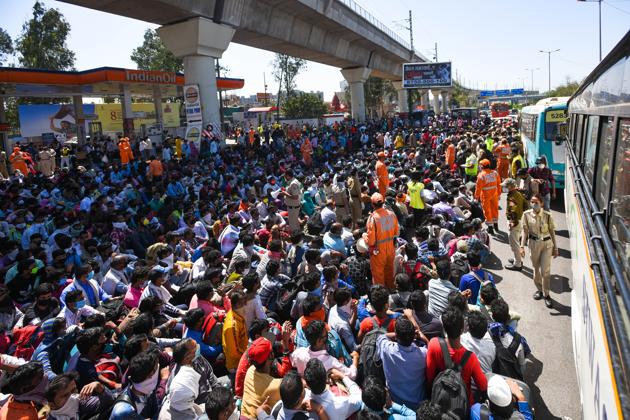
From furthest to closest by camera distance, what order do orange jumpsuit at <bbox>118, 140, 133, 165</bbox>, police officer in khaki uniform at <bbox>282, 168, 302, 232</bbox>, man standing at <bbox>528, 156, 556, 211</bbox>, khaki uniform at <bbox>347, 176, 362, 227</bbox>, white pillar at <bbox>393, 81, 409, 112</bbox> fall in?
white pillar at <bbox>393, 81, 409, 112</bbox>
orange jumpsuit at <bbox>118, 140, 133, 165</bbox>
khaki uniform at <bbox>347, 176, 362, 227</bbox>
police officer in khaki uniform at <bbox>282, 168, 302, 232</bbox>
man standing at <bbox>528, 156, 556, 211</bbox>

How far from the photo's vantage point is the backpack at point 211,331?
4160 millimetres

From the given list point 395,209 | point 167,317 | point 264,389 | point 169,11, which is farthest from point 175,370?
point 169,11

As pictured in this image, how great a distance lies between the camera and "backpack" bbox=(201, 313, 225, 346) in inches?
164

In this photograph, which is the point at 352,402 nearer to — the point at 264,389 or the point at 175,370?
the point at 264,389

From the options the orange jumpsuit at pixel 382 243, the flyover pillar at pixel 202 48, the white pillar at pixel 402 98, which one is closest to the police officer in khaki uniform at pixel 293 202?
the orange jumpsuit at pixel 382 243

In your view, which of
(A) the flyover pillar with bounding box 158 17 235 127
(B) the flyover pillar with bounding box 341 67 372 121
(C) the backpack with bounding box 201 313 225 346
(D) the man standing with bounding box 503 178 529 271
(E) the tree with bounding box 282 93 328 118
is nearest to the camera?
(C) the backpack with bounding box 201 313 225 346

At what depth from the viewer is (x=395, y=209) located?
818cm

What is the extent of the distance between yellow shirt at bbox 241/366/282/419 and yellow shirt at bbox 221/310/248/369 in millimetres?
733

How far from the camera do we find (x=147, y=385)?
3230 mm

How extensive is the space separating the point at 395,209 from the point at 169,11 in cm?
1215

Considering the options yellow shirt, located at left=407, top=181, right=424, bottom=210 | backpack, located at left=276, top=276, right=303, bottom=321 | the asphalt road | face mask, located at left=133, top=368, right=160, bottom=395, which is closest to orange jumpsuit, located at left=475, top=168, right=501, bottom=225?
the asphalt road

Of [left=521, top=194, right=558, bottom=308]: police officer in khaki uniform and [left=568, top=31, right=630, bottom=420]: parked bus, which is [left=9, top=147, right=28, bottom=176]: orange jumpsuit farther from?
[left=568, top=31, right=630, bottom=420]: parked bus

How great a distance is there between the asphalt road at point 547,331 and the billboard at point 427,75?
80.4 ft

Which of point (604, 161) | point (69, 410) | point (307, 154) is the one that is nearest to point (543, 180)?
point (604, 161)
